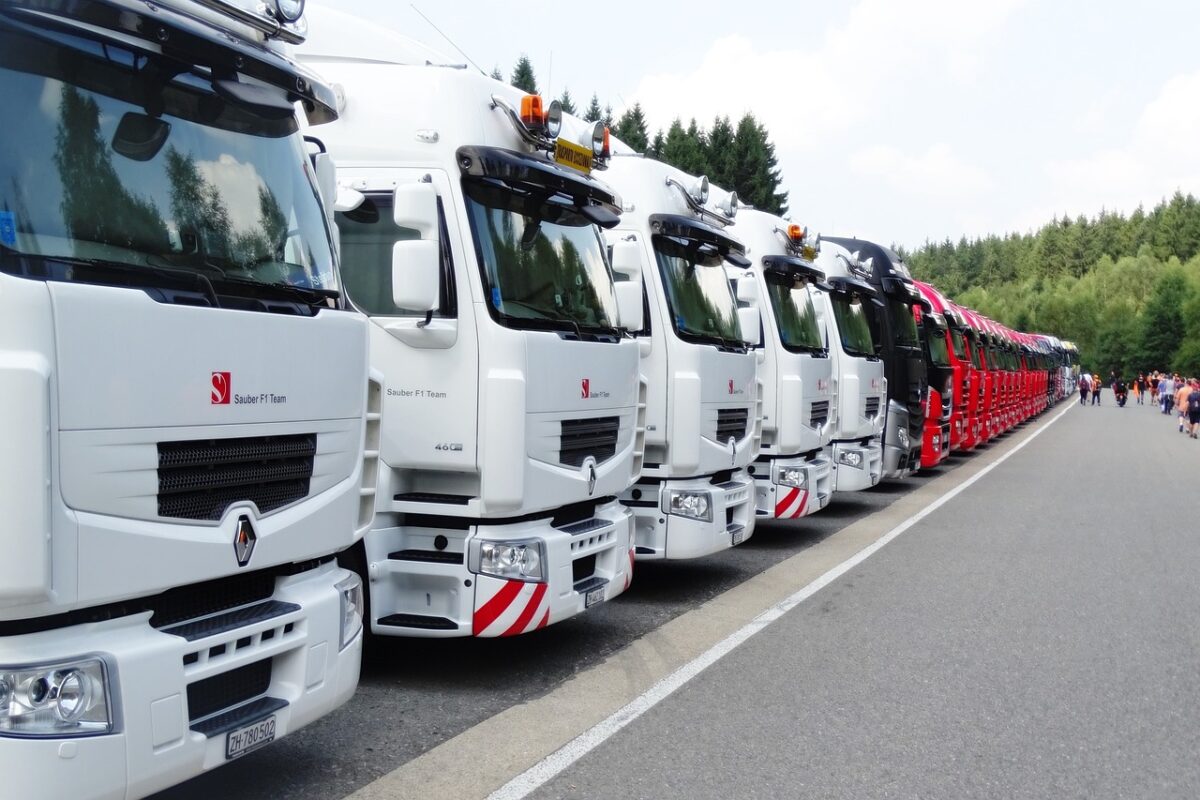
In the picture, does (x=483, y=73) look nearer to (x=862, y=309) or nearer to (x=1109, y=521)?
(x=862, y=309)

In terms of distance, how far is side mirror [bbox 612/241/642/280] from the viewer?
773cm

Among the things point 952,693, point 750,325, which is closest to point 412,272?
point 952,693

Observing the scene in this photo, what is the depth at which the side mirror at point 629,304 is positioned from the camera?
24.7 feet

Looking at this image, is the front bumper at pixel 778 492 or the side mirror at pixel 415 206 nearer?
the side mirror at pixel 415 206

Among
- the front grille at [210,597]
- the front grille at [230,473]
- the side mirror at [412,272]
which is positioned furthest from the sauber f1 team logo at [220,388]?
the side mirror at [412,272]

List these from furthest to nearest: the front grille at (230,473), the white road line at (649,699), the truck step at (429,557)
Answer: the truck step at (429,557) < the white road line at (649,699) < the front grille at (230,473)

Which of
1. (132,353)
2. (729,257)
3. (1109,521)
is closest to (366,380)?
(132,353)

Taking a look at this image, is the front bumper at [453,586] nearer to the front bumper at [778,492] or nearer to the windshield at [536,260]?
the windshield at [536,260]

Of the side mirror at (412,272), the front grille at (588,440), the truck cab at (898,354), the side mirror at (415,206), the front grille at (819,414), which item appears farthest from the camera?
the truck cab at (898,354)

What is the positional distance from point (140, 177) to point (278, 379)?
0.80 m

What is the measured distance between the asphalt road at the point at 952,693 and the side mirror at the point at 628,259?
8.21 ft

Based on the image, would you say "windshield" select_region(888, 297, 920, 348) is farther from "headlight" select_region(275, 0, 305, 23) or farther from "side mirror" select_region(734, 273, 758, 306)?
"headlight" select_region(275, 0, 305, 23)

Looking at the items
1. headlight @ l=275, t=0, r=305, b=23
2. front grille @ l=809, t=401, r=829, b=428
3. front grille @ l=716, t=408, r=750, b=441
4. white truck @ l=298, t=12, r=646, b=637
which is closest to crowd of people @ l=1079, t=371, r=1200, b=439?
front grille @ l=809, t=401, r=829, b=428

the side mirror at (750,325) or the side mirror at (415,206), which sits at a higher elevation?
the side mirror at (415,206)
